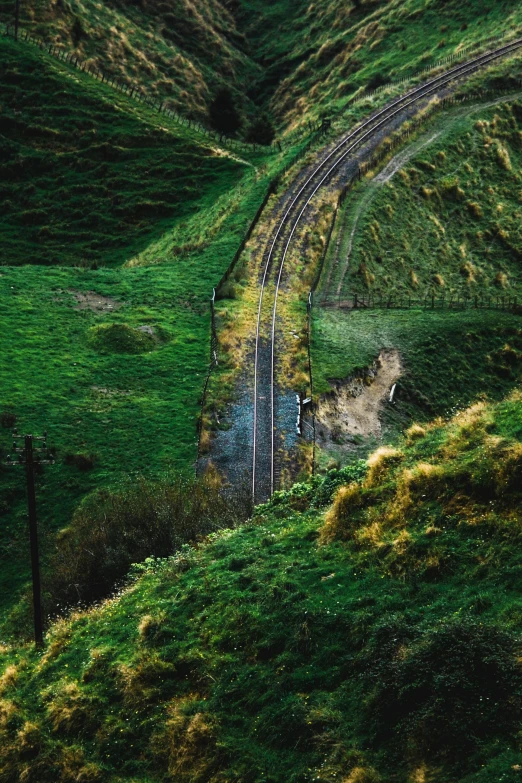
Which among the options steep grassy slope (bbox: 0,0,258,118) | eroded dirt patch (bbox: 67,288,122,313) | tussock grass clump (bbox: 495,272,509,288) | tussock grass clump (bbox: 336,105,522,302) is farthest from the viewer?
steep grassy slope (bbox: 0,0,258,118)

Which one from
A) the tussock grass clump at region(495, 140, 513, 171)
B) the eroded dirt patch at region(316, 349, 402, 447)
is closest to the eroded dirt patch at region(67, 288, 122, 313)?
the eroded dirt patch at region(316, 349, 402, 447)

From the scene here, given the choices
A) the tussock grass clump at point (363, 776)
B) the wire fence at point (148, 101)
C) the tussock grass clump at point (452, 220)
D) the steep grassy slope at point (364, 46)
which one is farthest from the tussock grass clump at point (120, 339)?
the steep grassy slope at point (364, 46)

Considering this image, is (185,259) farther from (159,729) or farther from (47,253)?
(159,729)

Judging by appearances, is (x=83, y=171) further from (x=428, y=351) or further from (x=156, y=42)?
(x=428, y=351)

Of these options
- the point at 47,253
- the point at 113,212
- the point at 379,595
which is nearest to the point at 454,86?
the point at 113,212

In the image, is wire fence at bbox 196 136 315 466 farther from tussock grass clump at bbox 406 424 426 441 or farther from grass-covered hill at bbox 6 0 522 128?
grass-covered hill at bbox 6 0 522 128


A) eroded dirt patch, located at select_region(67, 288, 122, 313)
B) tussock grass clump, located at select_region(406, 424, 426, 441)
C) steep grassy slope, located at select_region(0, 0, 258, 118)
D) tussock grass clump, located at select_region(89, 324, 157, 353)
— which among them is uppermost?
steep grassy slope, located at select_region(0, 0, 258, 118)

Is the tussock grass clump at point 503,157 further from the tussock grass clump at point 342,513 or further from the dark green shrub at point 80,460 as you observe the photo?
the tussock grass clump at point 342,513
